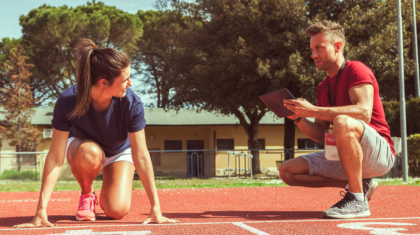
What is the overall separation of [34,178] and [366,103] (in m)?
16.3

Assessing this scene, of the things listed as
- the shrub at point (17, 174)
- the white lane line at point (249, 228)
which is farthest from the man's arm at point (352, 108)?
the shrub at point (17, 174)

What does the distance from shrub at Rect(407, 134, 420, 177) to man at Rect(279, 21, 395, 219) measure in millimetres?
10059

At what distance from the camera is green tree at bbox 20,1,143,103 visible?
30.4 m

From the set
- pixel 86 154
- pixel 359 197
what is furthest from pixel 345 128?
pixel 86 154

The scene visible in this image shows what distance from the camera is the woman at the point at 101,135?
3.65m

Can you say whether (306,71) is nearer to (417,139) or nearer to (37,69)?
(417,139)

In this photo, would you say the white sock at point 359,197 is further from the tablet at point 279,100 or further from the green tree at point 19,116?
the green tree at point 19,116

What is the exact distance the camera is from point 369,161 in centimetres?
409

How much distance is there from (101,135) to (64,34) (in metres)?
28.4

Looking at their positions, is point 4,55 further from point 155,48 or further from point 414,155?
point 414,155

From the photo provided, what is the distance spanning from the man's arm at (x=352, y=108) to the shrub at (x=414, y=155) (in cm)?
1069

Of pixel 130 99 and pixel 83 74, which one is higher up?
pixel 83 74

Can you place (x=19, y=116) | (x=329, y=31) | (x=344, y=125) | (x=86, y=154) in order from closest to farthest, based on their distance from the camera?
1. (x=344, y=125)
2. (x=86, y=154)
3. (x=329, y=31)
4. (x=19, y=116)

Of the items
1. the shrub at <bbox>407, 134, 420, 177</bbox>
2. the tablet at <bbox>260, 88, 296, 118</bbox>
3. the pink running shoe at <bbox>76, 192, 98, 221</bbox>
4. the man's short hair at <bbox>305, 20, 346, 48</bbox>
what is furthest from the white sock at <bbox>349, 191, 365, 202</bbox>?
the shrub at <bbox>407, 134, 420, 177</bbox>
